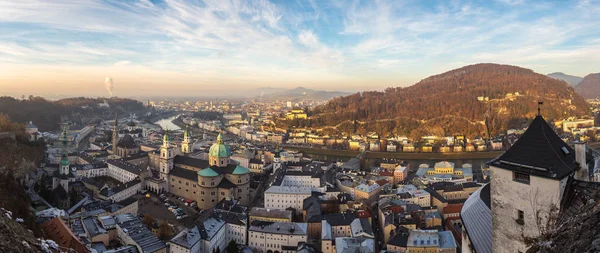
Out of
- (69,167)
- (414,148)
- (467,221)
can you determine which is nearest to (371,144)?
(414,148)

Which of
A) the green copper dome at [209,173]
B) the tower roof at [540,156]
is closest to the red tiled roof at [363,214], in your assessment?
the green copper dome at [209,173]

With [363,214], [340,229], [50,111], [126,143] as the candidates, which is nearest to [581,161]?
[340,229]

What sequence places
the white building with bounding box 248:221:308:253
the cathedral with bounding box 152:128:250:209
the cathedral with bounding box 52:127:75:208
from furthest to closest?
the cathedral with bounding box 152:128:250:209 → the cathedral with bounding box 52:127:75:208 → the white building with bounding box 248:221:308:253

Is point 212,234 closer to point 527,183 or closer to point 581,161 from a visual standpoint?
point 527,183

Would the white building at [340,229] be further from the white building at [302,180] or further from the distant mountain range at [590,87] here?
the distant mountain range at [590,87]

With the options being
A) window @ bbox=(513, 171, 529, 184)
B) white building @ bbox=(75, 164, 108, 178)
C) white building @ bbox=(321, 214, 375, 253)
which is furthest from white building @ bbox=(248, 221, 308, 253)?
white building @ bbox=(75, 164, 108, 178)

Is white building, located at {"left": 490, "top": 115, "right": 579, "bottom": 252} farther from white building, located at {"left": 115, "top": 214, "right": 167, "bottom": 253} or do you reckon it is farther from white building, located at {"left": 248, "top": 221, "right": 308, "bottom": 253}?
white building, located at {"left": 115, "top": 214, "right": 167, "bottom": 253}

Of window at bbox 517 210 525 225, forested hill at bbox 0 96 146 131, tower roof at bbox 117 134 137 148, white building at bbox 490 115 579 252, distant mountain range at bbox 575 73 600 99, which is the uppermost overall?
distant mountain range at bbox 575 73 600 99
